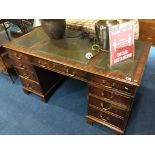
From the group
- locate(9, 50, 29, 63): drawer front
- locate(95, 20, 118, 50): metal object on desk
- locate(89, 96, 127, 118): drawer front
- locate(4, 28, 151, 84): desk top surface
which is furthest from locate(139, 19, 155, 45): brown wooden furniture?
locate(9, 50, 29, 63): drawer front

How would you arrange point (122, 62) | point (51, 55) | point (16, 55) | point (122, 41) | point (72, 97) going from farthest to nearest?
point (72, 97), point (16, 55), point (51, 55), point (122, 62), point (122, 41)

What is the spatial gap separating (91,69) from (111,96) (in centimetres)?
26

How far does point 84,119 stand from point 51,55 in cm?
74

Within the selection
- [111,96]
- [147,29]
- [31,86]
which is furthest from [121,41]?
[147,29]

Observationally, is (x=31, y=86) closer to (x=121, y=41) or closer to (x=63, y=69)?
(x=63, y=69)

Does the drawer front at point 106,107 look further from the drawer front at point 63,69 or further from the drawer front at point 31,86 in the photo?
the drawer front at point 31,86

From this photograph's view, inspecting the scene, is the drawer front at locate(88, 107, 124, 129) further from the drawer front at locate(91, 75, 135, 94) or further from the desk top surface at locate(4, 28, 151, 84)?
the desk top surface at locate(4, 28, 151, 84)

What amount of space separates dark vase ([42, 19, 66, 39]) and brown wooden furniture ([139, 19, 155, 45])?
1.58 metres

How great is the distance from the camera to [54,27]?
1.36 metres
